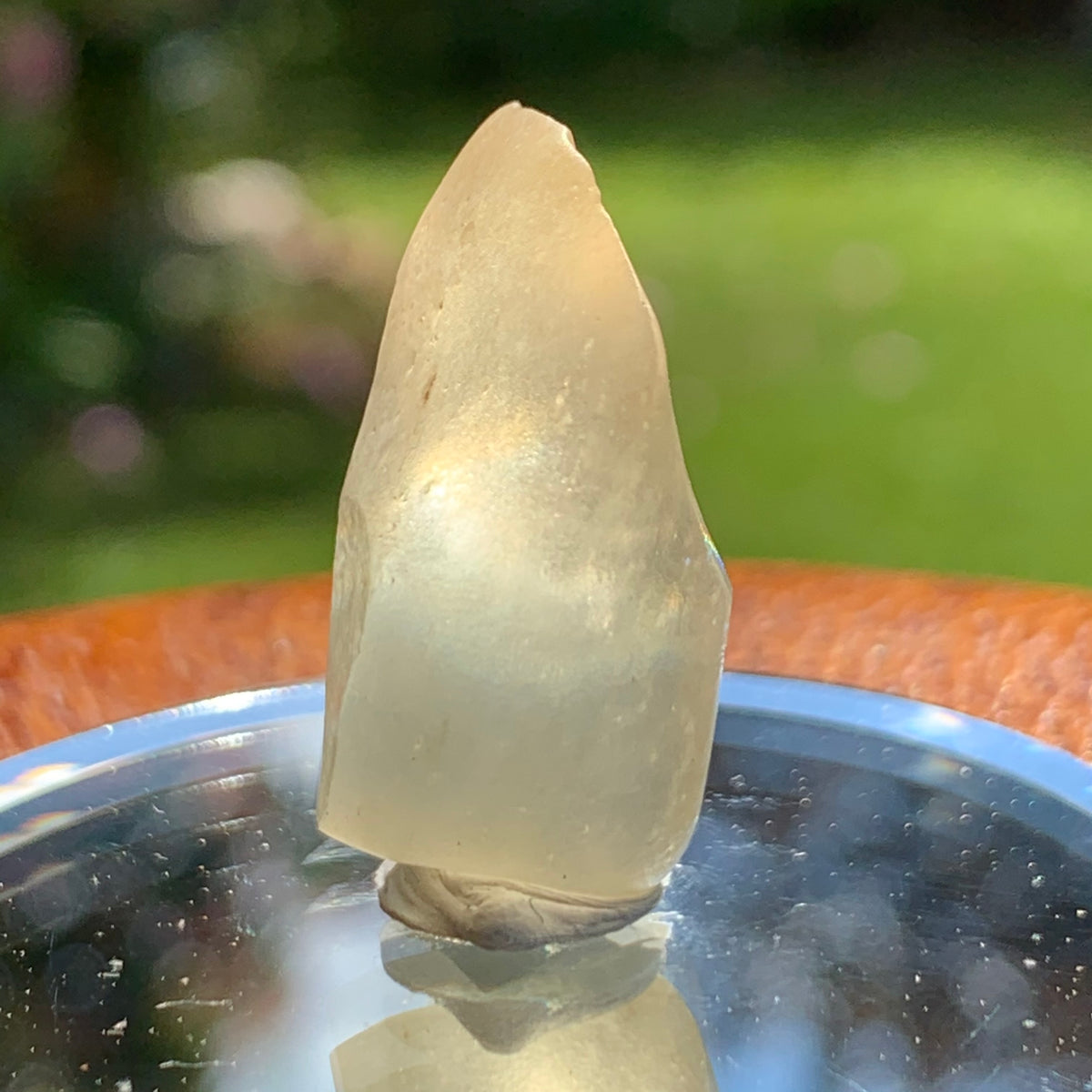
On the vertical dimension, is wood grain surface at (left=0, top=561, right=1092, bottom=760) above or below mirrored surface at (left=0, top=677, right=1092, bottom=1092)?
below

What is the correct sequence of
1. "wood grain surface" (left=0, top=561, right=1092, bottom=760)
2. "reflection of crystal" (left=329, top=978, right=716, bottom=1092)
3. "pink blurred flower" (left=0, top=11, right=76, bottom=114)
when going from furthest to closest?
"pink blurred flower" (left=0, top=11, right=76, bottom=114), "wood grain surface" (left=0, top=561, right=1092, bottom=760), "reflection of crystal" (left=329, top=978, right=716, bottom=1092)

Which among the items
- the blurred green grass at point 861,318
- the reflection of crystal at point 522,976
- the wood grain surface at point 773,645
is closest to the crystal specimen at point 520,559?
the reflection of crystal at point 522,976

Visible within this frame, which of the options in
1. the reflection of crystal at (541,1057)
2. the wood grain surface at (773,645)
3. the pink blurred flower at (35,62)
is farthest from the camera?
the pink blurred flower at (35,62)

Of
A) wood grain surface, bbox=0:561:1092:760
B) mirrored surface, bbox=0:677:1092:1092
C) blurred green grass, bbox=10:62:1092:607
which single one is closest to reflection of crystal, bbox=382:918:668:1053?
mirrored surface, bbox=0:677:1092:1092

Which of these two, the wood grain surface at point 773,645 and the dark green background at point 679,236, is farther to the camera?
the dark green background at point 679,236

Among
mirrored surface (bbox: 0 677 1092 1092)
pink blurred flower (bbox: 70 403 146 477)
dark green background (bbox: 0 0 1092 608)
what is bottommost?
pink blurred flower (bbox: 70 403 146 477)

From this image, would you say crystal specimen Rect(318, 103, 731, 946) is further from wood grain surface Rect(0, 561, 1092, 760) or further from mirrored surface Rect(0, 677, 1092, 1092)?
wood grain surface Rect(0, 561, 1092, 760)

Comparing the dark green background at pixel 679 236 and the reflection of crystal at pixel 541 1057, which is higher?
the reflection of crystal at pixel 541 1057

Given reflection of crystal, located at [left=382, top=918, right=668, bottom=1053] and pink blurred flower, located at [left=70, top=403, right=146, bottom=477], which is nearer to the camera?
reflection of crystal, located at [left=382, top=918, right=668, bottom=1053]

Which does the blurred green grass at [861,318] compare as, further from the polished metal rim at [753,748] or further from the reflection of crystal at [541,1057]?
the reflection of crystal at [541,1057]
